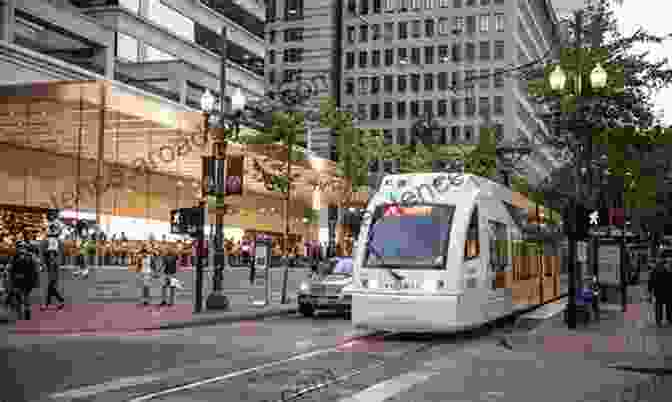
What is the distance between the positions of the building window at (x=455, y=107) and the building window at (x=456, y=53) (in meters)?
4.85

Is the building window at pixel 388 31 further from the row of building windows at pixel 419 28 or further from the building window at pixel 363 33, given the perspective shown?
the building window at pixel 363 33

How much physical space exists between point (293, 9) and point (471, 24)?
23.5 metres

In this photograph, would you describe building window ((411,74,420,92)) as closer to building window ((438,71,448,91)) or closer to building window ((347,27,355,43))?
building window ((438,71,448,91))

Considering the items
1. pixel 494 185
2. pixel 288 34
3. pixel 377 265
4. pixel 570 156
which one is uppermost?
pixel 288 34

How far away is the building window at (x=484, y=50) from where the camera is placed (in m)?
100

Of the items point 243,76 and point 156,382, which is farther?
point 243,76

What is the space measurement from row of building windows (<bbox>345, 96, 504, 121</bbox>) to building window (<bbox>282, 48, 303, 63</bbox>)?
1013 cm

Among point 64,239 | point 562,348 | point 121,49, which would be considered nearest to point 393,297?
point 562,348

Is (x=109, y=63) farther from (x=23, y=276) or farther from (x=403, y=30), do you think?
(x=403, y=30)

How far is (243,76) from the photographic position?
62.2 metres

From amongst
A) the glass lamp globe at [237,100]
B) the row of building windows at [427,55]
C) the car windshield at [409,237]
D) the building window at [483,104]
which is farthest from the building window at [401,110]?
the car windshield at [409,237]

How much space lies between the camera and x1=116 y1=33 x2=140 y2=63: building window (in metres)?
49.8

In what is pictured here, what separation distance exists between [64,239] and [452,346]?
1679 centimetres

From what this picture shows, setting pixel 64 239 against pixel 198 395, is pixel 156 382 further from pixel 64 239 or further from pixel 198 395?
pixel 64 239
